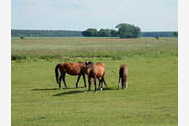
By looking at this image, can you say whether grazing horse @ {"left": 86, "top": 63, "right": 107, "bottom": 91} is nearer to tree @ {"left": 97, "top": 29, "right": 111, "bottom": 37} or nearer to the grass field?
the grass field

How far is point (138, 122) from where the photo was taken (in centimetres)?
559

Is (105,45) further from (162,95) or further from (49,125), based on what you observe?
(49,125)

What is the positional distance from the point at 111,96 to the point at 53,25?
4.13ft

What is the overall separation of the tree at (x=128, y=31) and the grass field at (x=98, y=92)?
0.07 metres

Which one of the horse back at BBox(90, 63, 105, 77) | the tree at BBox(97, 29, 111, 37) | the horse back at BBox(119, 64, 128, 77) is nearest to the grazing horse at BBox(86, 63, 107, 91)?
the horse back at BBox(90, 63, 105, 77)

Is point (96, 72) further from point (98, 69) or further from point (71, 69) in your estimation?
point (71, 69)

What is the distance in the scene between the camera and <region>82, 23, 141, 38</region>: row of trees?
239 inches

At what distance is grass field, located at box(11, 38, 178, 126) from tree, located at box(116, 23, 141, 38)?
74mm

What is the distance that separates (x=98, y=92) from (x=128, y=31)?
98 cm

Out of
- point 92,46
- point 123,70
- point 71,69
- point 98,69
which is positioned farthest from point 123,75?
point 71,69

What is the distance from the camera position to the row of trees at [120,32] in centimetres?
608

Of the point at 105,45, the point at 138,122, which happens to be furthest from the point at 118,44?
the point at 138,122

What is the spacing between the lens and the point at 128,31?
6195mm
